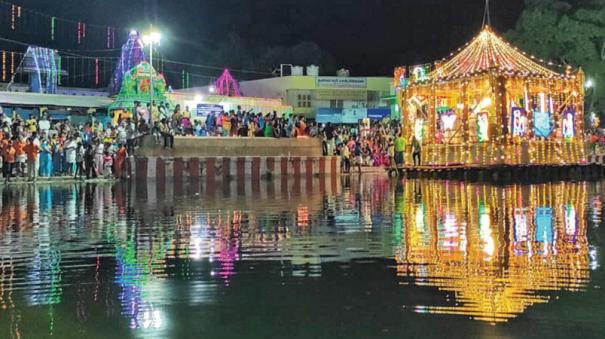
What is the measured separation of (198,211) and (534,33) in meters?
38.2

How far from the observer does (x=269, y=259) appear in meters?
8.11

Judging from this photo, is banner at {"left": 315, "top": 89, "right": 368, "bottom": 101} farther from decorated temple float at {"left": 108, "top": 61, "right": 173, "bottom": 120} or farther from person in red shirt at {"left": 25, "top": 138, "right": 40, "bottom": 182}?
person in red shirt at {"left": 25, "top": 138, "right": 40, "bottom": 182}

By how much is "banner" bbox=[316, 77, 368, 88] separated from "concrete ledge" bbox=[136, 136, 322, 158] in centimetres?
3930

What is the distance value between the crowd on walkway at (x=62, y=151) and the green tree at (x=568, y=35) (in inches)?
1087

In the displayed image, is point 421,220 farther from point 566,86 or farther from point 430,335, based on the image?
point 566,86

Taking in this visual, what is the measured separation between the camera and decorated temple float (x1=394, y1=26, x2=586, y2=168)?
2881 centimetres

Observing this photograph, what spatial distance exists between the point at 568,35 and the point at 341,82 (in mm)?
29009

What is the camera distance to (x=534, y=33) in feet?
155

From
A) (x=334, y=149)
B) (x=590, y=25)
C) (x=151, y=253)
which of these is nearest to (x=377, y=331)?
(x=151, y=253)

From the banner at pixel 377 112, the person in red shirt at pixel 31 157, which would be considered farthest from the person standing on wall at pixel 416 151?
the banner at pixel 377 112

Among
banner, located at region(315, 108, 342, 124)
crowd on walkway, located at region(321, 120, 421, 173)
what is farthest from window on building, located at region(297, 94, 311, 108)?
crowd on walkway, located at region(321, 120, 421, 173)

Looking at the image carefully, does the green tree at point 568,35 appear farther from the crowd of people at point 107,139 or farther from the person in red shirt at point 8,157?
the person in red shirt at point 8,157

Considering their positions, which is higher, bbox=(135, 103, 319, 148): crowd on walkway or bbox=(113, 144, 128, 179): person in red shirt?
bbox=(135, 103, 319, 148): crowd on walkway

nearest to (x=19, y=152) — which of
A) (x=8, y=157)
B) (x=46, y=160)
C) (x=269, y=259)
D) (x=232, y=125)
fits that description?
(x=8, y=157)
